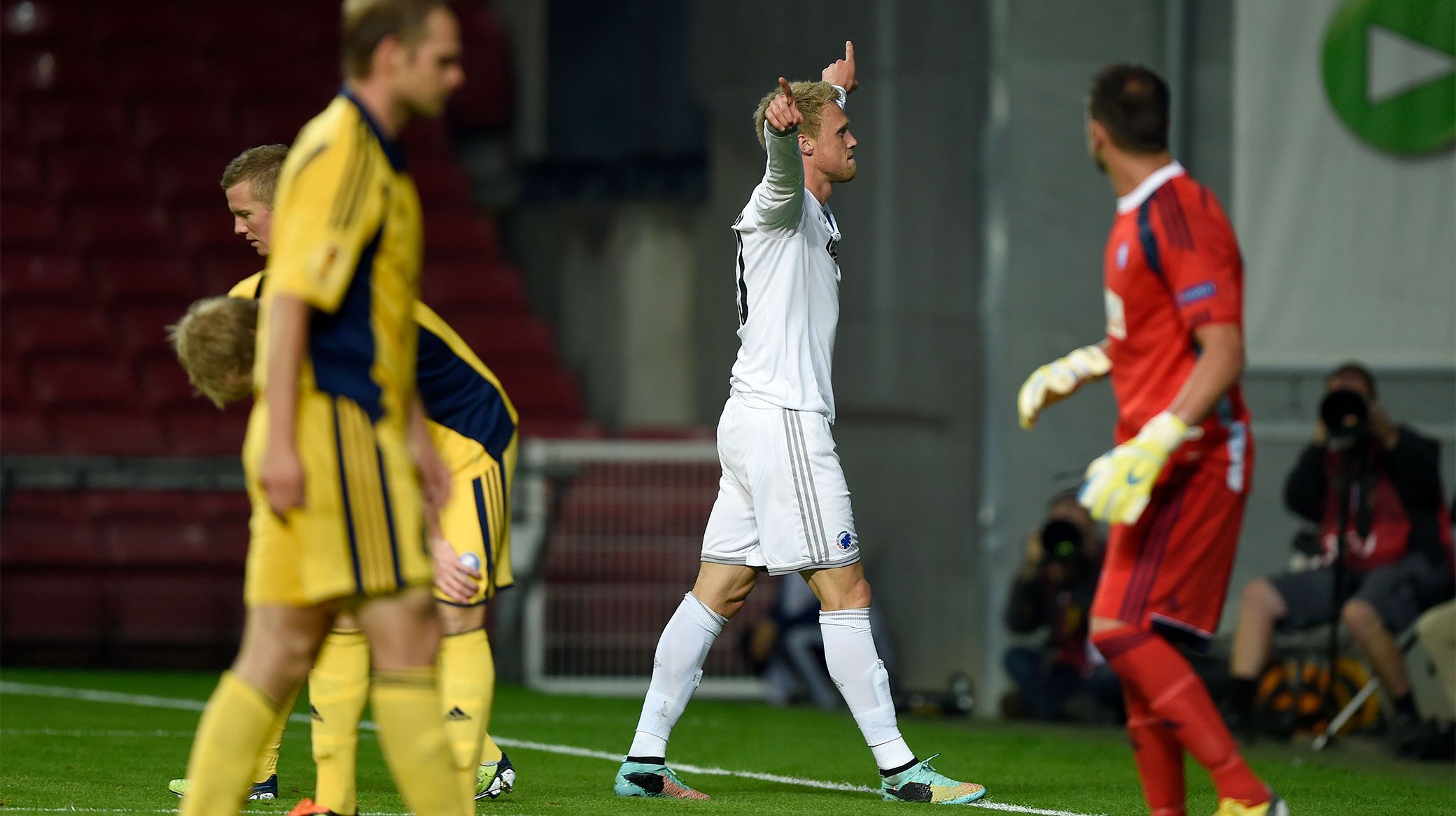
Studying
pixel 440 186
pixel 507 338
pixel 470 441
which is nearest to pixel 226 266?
pixel 440 186

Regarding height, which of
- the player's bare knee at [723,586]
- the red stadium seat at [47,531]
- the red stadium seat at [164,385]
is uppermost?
the player's bare knee at [723,586]

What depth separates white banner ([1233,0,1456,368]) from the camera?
36.4 ft

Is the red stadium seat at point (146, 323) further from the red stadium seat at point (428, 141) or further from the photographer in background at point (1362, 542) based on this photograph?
the photographer in background at point (1362, 542)

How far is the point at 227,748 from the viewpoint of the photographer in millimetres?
3695

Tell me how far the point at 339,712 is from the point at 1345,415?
5.81m

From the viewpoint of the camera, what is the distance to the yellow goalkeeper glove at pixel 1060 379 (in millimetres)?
4566

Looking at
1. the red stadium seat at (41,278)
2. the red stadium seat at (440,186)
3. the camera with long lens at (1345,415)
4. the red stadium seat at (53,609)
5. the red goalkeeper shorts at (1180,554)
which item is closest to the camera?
the red goalkeeper shorts at (1180,554)

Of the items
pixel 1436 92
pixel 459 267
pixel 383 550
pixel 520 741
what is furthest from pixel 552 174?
pixel 383 550

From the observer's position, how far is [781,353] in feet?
19.6

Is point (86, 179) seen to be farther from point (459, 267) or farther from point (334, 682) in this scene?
point (334, 682)

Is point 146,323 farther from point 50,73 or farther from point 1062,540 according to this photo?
point 1062,540

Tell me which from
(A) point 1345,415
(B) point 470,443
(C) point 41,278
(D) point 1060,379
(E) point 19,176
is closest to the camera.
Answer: (D) point 1060,379

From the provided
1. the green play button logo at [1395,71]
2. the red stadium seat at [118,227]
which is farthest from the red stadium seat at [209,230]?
the green play button logo at [1395,71]

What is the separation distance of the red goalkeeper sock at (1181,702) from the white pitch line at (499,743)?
1301 millimetres
